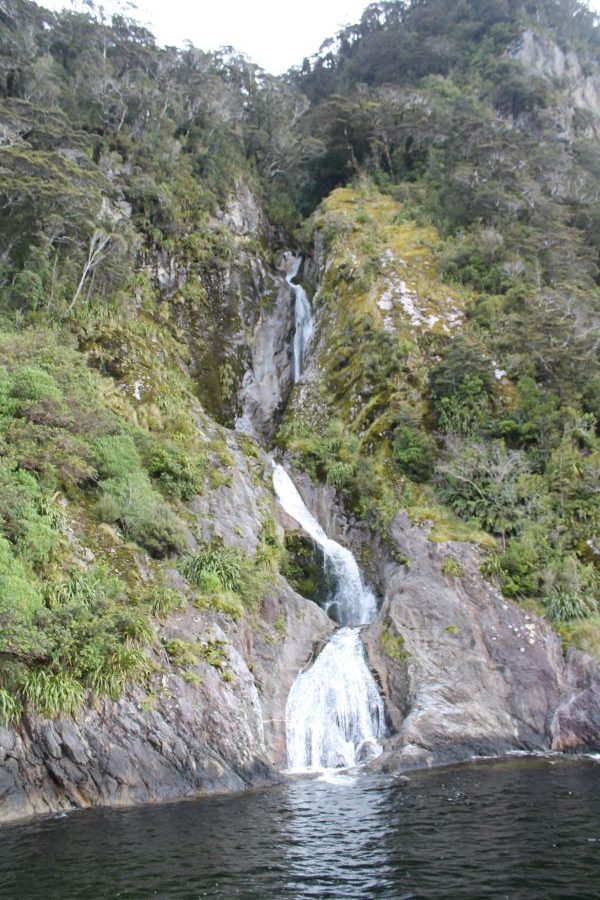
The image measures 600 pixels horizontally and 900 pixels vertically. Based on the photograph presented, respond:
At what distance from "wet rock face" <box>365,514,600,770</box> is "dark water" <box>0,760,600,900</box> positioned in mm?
3575

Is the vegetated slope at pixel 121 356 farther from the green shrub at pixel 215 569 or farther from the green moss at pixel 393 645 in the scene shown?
the green moss at pixel 393 645

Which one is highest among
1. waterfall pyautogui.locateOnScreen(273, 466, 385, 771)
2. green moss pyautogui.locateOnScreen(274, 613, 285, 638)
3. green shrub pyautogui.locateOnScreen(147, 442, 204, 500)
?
green shrub pyautogui.locateOnScreen(147, 442, 204, 500)

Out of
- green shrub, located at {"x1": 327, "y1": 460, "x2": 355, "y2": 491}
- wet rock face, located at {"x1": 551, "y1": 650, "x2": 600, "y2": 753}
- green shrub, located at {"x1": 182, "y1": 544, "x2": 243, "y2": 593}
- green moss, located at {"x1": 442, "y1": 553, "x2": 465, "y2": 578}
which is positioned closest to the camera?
wet rock face, located at {"x1": 551, "y1": 650, "x2": 600, "y2": 753}

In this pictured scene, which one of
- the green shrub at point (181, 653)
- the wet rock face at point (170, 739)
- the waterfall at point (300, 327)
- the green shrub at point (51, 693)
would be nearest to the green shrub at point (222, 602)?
the wet rock face at point (170, 739)

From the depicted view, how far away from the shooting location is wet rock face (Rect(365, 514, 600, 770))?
17656 mm

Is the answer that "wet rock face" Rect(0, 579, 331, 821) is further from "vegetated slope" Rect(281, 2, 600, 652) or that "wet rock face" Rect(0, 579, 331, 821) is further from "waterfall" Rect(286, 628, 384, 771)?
"vegetated slope" Rect(281, 2, 600, 652)

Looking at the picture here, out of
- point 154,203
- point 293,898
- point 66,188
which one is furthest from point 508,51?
point 293,898

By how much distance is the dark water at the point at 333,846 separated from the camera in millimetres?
8383

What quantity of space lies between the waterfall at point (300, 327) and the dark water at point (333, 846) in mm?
26538

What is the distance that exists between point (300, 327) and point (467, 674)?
26.7 meters

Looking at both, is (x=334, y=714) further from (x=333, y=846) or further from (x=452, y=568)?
(x=333, y=846)

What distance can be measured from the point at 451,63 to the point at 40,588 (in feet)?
226

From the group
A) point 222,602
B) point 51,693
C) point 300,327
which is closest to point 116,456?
point 222,602

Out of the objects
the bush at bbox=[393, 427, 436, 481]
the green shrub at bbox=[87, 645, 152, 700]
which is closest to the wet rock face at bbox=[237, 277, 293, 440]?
the bush at bbox=[393, 427, 436, 481]
